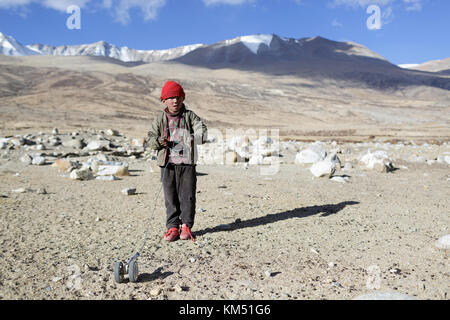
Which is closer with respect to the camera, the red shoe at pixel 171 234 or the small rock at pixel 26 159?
the red shoe at pixel 171 234

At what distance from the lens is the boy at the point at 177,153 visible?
3.90m

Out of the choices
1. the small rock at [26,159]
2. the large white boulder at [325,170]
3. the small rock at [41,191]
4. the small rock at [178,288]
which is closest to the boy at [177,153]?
the small rock at [178,288]

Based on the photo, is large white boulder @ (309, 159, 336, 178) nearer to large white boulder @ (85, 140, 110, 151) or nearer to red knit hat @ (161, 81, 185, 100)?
red knit hat @ (161, 81, 185, 100)

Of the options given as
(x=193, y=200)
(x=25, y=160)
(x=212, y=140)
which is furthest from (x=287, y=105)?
(x=193, y=200)

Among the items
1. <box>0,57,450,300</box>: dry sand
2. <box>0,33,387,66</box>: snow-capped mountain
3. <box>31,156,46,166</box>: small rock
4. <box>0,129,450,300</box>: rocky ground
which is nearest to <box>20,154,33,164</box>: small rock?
<box>31,156,46,166</box>: small rock

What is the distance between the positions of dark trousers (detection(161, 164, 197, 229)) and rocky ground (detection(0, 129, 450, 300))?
246 mm

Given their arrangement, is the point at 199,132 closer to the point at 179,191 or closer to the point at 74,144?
the point at 179,191

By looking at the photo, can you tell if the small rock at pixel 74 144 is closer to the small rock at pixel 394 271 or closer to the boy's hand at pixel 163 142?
the boy's hand at pixel 163 142

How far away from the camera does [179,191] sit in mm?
4070

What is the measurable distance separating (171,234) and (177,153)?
863mm

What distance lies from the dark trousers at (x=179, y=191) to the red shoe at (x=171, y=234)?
7cm

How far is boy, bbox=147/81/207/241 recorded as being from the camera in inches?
154

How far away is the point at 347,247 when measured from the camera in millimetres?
3814

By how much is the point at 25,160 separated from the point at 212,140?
8.73m
